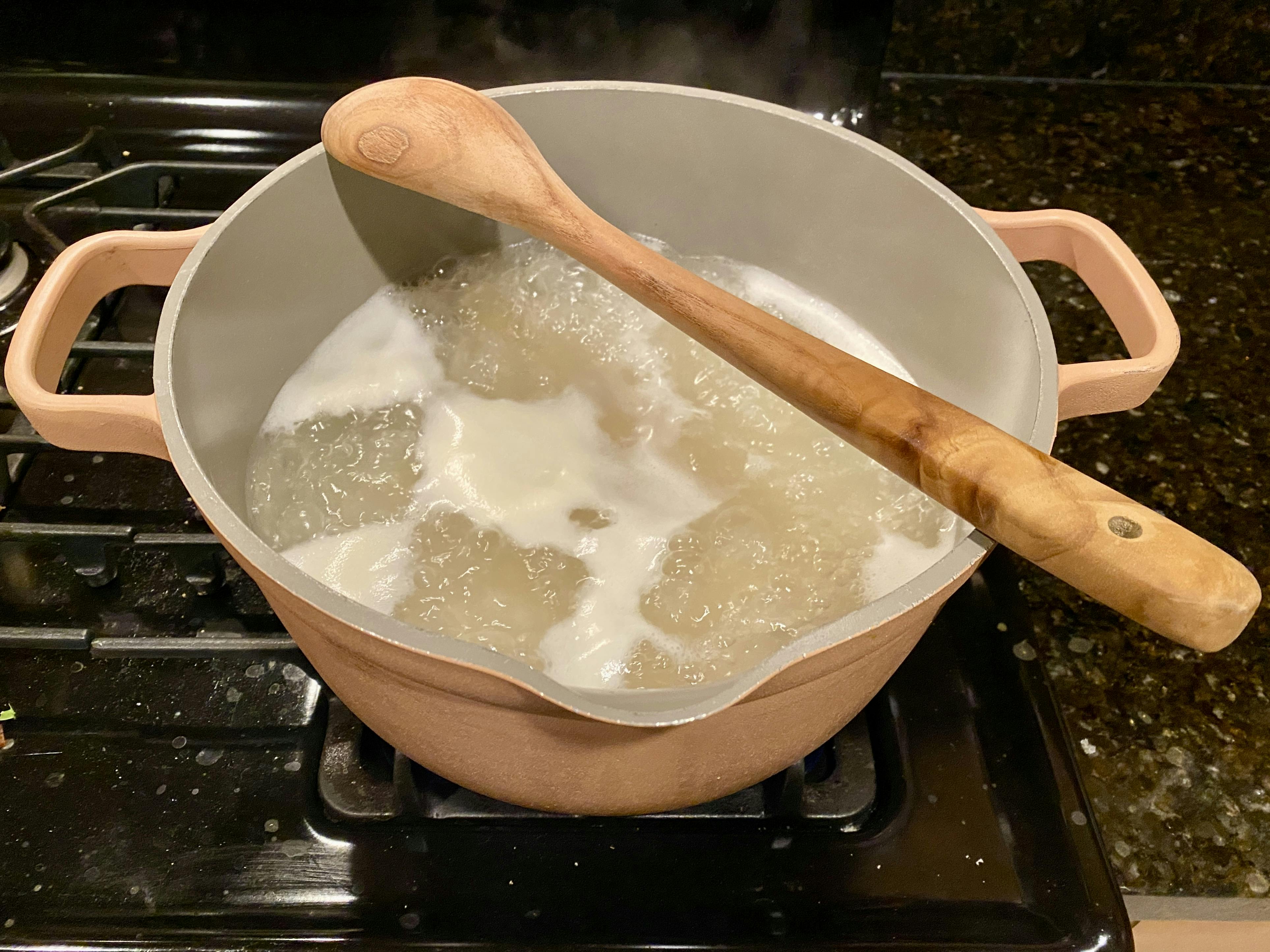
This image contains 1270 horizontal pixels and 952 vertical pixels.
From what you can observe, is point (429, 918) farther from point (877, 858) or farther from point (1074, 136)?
point (1074, 136)

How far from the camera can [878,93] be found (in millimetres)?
899

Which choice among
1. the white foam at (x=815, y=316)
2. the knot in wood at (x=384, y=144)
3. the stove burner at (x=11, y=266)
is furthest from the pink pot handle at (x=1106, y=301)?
the stove burner at (x=11, y=266)

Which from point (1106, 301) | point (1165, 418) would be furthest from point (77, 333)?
point (1165, 418)

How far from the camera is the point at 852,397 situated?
1.42ft

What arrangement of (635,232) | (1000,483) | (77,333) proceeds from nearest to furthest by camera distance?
(1000,483) → (77,333) → (635,232)

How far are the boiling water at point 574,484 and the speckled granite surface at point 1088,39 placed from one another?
0.38 m

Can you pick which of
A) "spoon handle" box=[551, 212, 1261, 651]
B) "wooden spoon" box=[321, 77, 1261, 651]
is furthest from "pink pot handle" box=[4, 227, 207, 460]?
"spoon handle" box=[551, 212, 1261, 651]

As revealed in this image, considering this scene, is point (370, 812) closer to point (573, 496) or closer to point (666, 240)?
point (573, 496)

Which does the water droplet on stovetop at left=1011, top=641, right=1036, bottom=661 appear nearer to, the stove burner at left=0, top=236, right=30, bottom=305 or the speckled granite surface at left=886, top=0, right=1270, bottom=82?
the speckled granite surface at left=886, top=0, right=1270, bottom=82

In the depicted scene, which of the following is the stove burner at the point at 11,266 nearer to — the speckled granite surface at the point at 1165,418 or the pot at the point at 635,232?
the pot at the point at 635,232

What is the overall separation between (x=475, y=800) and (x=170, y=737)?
0.19 metres

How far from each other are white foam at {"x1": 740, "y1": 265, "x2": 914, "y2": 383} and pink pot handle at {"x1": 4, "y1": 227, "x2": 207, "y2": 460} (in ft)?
1.30

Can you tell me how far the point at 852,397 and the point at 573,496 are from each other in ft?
0.79

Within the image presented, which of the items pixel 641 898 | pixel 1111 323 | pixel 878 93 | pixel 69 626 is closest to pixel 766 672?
pixel 641 898
